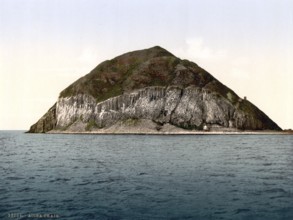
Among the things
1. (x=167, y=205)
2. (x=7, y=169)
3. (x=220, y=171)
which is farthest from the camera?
(x=7, y=169)

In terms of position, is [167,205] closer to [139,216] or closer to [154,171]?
[139,216]

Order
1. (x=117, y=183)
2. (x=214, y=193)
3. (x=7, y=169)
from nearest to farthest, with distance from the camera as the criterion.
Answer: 1. (x=214, y=193)
2. (x=117, y=183)
3. (x=7, y=169)

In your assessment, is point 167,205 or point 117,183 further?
point 117,183

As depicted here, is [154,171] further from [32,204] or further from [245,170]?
[32,204]

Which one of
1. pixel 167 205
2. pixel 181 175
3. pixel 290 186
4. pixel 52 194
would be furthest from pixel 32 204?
pixel 290 186

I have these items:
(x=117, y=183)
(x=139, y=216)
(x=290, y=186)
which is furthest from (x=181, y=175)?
(x=139, y=216)

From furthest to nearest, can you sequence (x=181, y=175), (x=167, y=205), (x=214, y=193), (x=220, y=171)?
(x=220, y=171) < (x=181, y=175) < (x=214, y=193) < (x=167, y=205)

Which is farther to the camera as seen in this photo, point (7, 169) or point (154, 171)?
point (7, 169)

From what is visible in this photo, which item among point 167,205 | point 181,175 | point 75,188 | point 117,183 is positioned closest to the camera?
point 167,205
